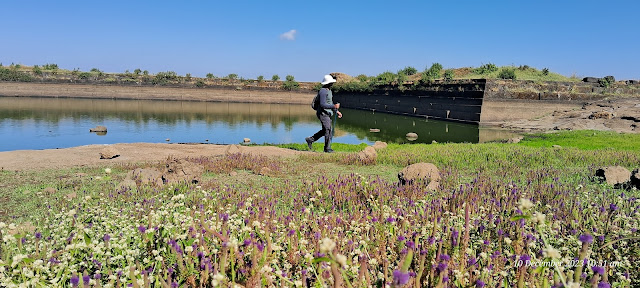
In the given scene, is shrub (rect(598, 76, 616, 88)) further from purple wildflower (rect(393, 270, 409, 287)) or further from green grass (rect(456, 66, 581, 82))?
purple wildflower (rect(393, 270, 409, 287))

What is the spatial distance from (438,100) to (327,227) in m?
38.5

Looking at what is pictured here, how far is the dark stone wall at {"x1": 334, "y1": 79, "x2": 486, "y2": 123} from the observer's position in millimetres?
36384

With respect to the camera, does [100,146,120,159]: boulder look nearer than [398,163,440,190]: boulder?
No

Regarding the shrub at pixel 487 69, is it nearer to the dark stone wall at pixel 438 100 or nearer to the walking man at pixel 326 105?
the dark stone wall at pixel 438 100

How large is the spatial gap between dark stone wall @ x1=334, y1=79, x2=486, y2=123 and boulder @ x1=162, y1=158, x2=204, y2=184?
3139cm

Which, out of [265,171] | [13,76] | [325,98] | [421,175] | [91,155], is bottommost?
[91,155]

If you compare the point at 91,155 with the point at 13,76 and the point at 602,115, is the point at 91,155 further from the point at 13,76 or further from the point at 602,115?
the point at 13,76

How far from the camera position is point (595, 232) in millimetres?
3916

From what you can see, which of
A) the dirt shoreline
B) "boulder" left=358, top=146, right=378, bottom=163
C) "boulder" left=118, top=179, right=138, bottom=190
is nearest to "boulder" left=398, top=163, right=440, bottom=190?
"boulder" left=358, top=146, right=378, bottom=163

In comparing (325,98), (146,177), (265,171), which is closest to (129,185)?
(146,177)

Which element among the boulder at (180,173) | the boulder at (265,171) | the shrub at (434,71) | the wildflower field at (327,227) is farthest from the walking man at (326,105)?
the shrub at (434,71)

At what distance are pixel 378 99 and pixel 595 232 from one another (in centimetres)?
4977

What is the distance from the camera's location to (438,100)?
133 ft

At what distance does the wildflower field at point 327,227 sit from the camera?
2.79m
